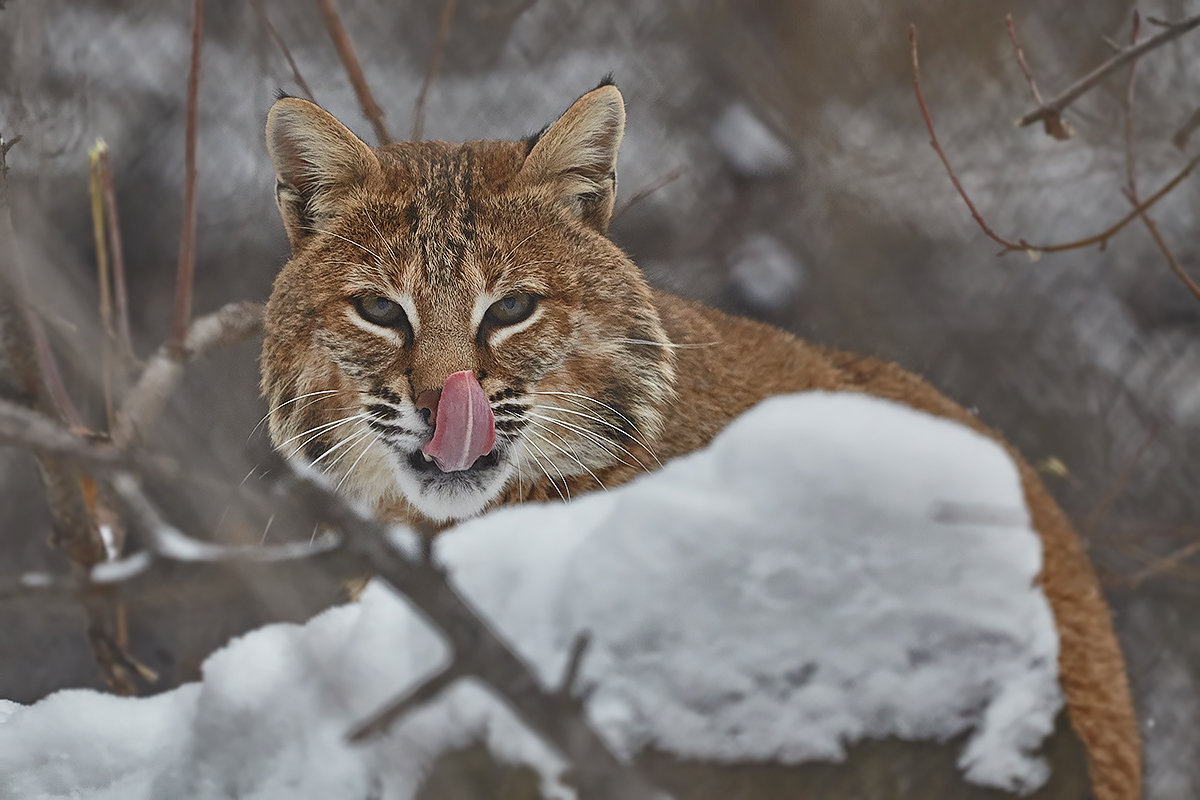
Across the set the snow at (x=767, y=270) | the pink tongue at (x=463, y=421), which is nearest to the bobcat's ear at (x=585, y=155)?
the pink tongue at (x=463, y=421)

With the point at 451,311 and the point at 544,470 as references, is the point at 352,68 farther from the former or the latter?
the point at 544,470

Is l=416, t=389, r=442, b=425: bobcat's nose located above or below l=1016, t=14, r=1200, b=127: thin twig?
below

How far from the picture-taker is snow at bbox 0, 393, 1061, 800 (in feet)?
4.30

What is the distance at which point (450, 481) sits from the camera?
4.47 feet

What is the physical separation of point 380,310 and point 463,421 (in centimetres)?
28

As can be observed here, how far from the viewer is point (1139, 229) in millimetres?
3359

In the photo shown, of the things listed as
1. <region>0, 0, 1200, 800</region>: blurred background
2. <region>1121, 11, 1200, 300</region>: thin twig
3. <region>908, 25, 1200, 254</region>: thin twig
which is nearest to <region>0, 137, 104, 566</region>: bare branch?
<region>0, 0, 1200, 800</region>: blurred background

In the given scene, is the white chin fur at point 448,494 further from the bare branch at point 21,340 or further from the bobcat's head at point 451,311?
the bare branch at point 21,340

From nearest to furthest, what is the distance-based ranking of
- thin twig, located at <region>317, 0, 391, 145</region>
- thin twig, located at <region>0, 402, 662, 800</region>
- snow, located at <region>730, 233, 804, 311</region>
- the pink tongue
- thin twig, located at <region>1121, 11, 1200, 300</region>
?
thin twig, located at <region>0, 402, 662, 800</region>, the pink tongue, thin twig, located at <region>1121, 11, 1200, 300</region>, thin twig, located at <region>317, 0, 391, 145</region>, snow, located at <region>730, 233, 804, 311</region>

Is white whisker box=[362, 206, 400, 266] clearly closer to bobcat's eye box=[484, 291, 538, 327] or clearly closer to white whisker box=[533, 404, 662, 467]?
bobcat's eye box=[484, 291, 538, 327]

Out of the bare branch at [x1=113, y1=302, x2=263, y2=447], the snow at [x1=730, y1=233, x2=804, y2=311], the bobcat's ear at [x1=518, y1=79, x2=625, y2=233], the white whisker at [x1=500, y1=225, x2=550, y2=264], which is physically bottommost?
the snow at [x1=730, y1=233, x2=804, y2=311]

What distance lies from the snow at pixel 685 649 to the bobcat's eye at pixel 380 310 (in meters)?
0.31

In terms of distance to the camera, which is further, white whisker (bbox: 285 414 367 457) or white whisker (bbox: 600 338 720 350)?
white whisker (bbox: 600 338 720 350)

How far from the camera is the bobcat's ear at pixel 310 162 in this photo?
1412 millimetres
